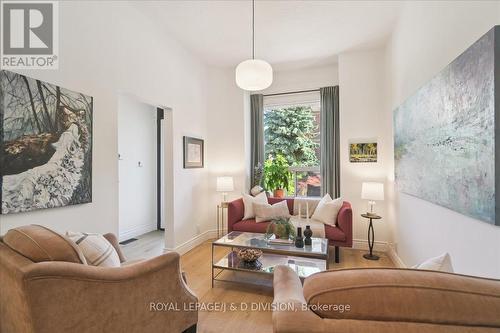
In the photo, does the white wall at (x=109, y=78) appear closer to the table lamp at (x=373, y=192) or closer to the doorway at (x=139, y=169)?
the doorway at (x=139, y=169)

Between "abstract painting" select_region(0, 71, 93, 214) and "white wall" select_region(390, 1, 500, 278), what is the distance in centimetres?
298

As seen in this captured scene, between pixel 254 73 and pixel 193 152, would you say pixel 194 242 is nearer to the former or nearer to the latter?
pixel 193 152

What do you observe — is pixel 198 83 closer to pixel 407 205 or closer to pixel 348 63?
pixel 348 63

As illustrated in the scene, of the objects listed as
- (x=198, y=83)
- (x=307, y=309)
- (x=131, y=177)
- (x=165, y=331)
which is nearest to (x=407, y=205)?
(x=307, y=309)

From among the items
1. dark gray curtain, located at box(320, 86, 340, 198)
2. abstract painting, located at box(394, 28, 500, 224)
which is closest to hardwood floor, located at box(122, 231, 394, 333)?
dark gray curtain, located at box(320, 86, 340, 198)

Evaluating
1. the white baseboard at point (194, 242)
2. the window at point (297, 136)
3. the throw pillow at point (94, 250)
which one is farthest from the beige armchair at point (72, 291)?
the window at point (297, 136)

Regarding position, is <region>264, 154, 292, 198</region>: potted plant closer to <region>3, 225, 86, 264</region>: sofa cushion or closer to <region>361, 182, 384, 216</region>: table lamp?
<region>361, 182, 384, 216</region>: table lamp

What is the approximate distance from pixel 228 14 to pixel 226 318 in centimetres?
330

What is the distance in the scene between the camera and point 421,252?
7.45 feet

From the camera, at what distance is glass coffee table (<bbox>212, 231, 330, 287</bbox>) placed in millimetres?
2340

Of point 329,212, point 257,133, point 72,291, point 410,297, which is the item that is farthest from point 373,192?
point 72,291

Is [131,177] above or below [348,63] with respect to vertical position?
below

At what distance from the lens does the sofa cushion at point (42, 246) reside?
1.16 metres

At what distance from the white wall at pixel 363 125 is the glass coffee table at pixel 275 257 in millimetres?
1453
